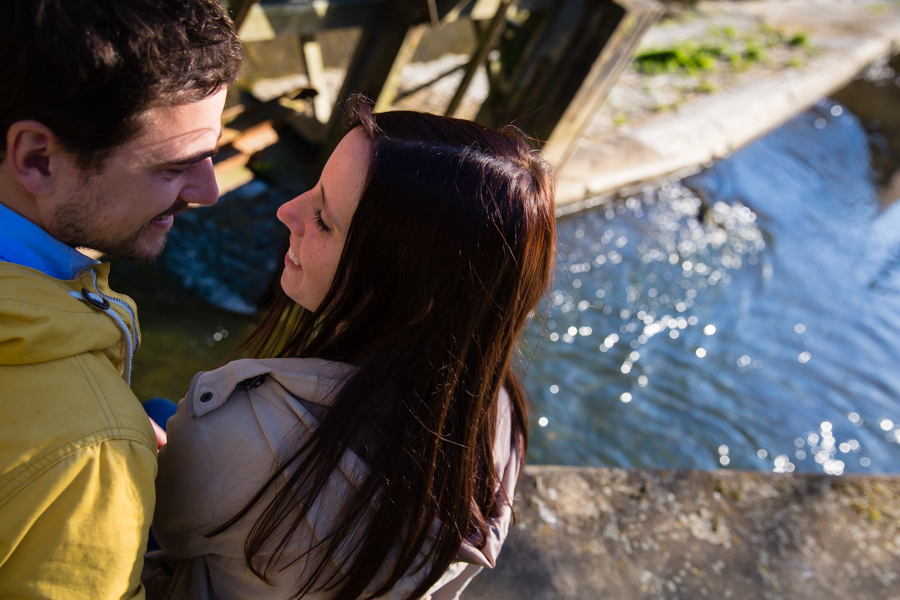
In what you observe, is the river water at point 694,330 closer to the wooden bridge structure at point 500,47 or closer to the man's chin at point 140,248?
the wooden bridge structure at point 500,47

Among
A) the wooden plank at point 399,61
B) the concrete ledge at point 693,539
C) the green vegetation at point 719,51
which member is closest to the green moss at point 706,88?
the green vegetation at point 719,51

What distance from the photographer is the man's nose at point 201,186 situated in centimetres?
154

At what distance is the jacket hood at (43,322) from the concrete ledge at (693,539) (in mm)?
1469

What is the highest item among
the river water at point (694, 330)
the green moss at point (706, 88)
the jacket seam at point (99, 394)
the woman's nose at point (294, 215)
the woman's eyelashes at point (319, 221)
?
the woman's eyelashes at point (319, 221)

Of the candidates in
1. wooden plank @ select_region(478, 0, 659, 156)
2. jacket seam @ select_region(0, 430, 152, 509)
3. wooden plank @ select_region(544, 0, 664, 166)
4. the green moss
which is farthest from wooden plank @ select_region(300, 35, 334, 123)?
the green moss

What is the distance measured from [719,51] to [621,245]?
490 cm

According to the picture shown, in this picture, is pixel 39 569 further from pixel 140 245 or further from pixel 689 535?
pixel 689 535

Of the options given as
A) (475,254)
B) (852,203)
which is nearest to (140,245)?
(475,254)

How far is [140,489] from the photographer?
3.64 ft

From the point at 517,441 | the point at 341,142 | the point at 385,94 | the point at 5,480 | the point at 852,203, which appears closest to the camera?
the point at 5,480

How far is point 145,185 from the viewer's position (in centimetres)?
142

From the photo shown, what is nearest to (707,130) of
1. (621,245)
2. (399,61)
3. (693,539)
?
(621,245)

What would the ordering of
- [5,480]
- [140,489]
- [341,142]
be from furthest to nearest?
1. [341,142]
2. [140,489]
3. [5,480]

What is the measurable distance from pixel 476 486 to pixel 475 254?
0.58 m
